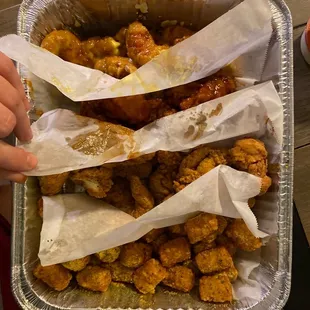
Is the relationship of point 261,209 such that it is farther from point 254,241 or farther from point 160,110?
point 160,110

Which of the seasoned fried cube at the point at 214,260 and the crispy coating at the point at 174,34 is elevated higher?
the crispy coating at the point at 174,34

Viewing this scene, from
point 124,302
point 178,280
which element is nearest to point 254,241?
point 178,280

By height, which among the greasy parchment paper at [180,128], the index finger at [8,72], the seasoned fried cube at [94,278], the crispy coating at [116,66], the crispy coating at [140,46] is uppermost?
the index finger at [8,72]

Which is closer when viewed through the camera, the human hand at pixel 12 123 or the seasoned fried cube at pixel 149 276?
the human hand at pixel 12 123

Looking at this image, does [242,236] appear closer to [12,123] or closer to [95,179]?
[95,179]

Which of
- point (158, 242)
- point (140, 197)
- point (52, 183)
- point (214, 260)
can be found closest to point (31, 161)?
point (52, 183)

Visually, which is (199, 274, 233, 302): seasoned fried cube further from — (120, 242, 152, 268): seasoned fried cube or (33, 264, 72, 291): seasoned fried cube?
(33, 264, 72, 291): seasoned fried cube

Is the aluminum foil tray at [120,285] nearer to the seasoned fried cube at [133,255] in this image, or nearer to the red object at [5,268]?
the seasoned fried cube at [133,255]

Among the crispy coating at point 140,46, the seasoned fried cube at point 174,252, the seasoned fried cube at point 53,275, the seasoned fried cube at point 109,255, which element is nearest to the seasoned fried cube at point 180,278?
the seasoned fried cube at point 174,252
